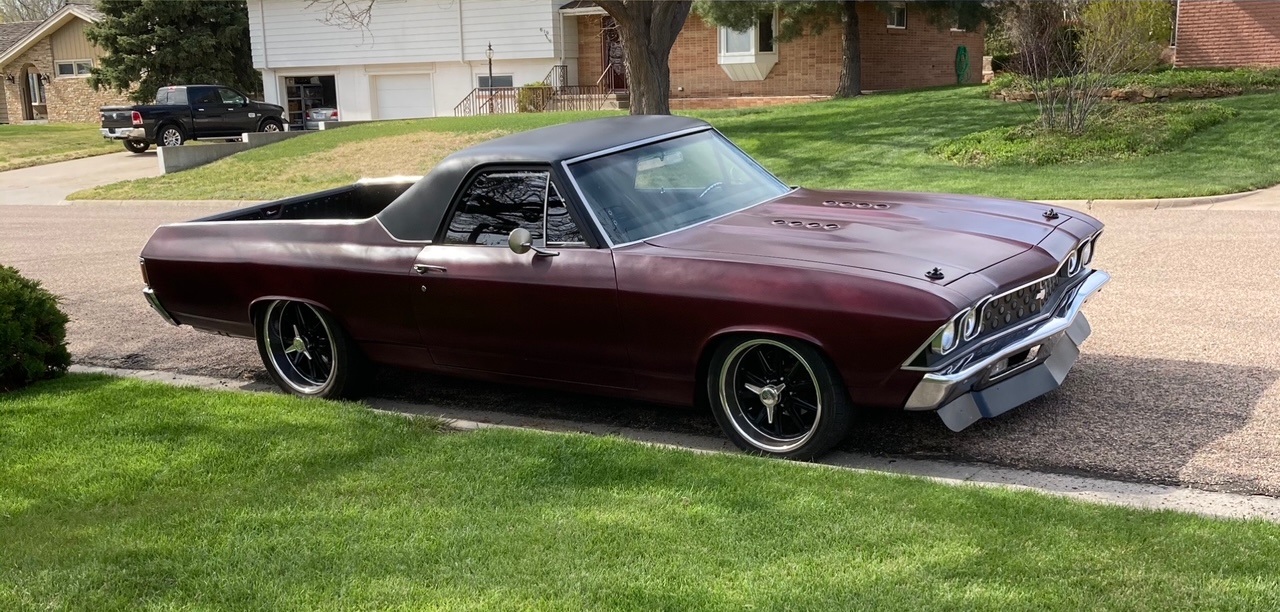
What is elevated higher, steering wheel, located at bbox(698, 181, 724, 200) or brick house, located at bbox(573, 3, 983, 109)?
brick house, located at bbox(573, 3, 983, 109)

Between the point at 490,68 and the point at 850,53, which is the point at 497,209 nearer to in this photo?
the point at 850,53

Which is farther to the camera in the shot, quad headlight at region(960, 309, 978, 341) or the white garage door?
the white garage door

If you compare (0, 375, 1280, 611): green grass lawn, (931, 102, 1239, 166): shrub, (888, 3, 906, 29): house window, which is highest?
(888, 3, 906, 29): house window

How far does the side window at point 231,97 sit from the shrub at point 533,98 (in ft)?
26.5

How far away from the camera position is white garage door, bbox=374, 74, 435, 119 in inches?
1609

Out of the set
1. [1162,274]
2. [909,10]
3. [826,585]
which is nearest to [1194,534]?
[826,585]

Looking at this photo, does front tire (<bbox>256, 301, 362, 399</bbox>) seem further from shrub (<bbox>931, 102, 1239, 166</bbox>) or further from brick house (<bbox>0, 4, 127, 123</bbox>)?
brick house (<bbox>0, 4, 127, 123</bbox>)

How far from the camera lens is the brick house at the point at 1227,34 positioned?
81.5 feet

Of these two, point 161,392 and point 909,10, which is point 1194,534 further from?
point 909,10

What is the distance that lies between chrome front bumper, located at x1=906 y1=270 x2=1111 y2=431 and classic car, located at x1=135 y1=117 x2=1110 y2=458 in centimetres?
1

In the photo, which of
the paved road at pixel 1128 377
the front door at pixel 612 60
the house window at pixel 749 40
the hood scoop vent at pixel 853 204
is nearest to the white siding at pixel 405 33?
the front door at pixel 612 60

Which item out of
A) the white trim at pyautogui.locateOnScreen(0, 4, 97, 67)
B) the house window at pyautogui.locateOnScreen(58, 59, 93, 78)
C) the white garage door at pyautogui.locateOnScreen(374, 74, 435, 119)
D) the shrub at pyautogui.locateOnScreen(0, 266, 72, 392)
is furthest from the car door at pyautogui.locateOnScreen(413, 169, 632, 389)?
the house window at pyautogui.locateOnScreen(58, 59, 93, 78)

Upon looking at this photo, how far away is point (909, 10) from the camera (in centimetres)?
3300

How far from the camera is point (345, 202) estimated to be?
7.82 meters
